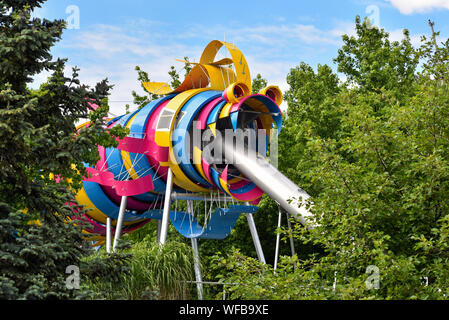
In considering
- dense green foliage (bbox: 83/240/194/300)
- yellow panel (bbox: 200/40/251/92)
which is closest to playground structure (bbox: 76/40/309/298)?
yellow panel (bbox: 200/40/251/92)

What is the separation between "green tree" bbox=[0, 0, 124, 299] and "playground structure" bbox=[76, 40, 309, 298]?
6.26 metres

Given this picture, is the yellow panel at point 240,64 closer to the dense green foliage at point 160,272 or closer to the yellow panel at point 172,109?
the yellow panel at point 172,109

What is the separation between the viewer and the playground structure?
15016mm

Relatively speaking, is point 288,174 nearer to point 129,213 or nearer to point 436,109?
point 129,213

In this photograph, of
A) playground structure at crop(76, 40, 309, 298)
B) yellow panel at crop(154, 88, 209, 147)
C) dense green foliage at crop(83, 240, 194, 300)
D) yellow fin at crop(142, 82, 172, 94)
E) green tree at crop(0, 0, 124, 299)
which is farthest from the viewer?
yellow fin at crop(142, 82, 172, 94)

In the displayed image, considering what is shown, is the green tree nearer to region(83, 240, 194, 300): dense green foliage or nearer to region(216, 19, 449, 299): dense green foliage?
region(216, 19, 449, 299): dense green foliage

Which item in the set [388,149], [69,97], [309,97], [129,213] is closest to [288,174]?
[309,97]

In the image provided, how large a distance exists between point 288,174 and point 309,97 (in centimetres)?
389

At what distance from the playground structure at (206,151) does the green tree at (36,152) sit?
6260 mm

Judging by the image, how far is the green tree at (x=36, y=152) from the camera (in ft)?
22.3

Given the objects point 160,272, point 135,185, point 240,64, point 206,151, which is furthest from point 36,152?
point 240,64

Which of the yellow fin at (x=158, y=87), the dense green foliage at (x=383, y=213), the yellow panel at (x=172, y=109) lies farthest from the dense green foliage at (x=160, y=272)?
the yellow fin at (x=158, y=87)

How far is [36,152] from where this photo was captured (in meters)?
7.23

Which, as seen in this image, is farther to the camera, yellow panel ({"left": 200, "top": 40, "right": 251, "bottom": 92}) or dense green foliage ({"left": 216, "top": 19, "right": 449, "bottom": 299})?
yellow panel ({"left": 200, "top": 40, "right": 251, "bottom": 92})
